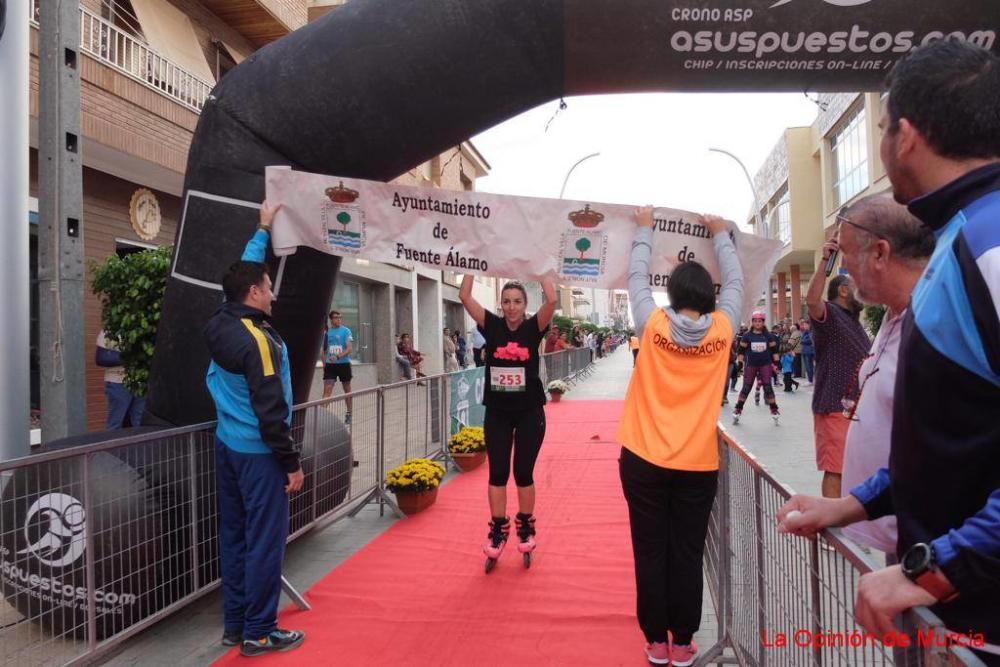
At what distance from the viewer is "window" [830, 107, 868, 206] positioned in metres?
22.2

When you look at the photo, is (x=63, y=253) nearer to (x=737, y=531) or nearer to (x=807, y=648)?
(x=737, y=531)

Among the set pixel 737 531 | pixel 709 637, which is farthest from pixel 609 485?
pixel 737 531

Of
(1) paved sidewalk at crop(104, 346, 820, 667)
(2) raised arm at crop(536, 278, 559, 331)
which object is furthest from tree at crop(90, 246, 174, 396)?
(2) raised arm at crop(536, 278, 559, 331)

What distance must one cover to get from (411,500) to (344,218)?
9.60ft

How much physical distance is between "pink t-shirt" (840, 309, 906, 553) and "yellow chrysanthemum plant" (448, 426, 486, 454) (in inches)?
227

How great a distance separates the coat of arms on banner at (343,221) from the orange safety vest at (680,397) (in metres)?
1.77

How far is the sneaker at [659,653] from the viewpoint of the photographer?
3133mm

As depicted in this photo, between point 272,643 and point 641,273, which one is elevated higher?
point 641,273

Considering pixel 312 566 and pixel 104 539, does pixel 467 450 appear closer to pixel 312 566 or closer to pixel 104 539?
pixel 312 566

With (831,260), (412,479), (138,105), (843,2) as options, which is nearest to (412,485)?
(412,479)

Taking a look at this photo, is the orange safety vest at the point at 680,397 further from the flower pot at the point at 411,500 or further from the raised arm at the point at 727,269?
the flower pot at the point at 411,500

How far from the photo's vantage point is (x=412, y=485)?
231 inches

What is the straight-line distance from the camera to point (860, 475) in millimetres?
2074

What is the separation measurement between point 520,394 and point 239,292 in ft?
6.26
